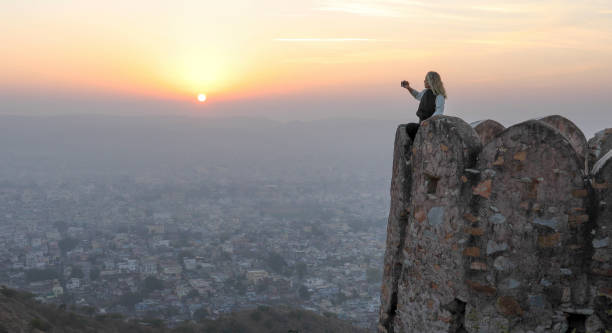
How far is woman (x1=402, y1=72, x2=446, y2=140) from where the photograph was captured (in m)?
4.82

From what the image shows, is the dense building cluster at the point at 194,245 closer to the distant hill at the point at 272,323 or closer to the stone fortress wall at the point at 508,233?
the distant hill at the point at 272,323

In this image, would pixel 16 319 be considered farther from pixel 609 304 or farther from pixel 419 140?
pixel 609 304

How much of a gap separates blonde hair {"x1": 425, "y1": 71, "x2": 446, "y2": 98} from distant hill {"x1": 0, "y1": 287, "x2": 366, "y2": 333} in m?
15.2

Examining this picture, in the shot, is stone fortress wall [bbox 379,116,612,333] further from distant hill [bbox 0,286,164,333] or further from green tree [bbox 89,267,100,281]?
green tree [bbox 89,267,100,281]

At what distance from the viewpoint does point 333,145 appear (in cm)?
15138

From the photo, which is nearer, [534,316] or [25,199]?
[534,316]

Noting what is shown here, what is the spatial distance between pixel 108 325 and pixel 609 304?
2154cm

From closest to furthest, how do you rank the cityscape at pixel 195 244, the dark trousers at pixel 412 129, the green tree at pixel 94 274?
1. the dark trousers at pixel 412 129
2. the cityscape at pixel 195 244
3. the green tree at pixel 94 274

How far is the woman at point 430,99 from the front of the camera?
482cm

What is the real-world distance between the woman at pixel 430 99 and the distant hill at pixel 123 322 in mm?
15035

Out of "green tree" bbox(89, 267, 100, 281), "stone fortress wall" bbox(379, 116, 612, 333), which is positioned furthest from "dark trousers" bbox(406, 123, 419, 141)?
"green tree" bbox(89, 267, 100, 281)

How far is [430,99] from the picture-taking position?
492 centimetres

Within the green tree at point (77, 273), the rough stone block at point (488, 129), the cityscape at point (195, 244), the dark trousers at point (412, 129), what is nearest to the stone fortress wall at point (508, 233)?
the dark trousers at point (412, 129)

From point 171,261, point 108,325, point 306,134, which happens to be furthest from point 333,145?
point 108,325
